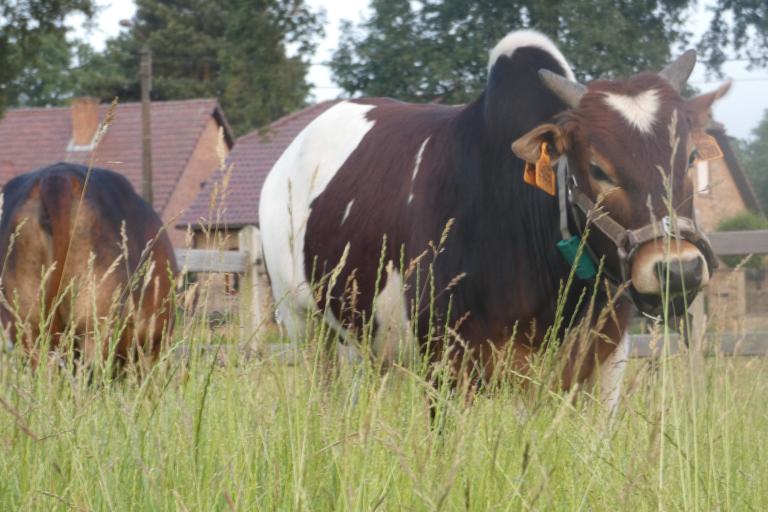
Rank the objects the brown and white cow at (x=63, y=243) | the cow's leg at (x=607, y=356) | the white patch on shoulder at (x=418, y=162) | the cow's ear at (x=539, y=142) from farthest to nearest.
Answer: the brown and white cow at (x=63, y=243), the white patch on shoulder at (x=418, y=162), the cow's leg at (x=607, y=356), the cow's ear at (x=539, y=142)

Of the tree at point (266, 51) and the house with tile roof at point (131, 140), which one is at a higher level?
the tree at point (266, 51)

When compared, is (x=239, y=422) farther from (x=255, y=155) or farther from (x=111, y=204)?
(x=255, y=155)

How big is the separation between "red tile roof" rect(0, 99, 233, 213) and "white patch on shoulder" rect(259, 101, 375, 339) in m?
37.3

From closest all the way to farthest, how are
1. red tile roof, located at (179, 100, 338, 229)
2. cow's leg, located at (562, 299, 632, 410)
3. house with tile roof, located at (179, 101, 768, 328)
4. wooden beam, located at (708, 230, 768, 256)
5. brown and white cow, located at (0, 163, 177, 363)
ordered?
cow's leg, located at (562, 299, 632, 410) → brown and white cow, located at (0, 163, 177, 363) → wooden beam, located at (708, 230, 768, 256) → house with tile roof, located at (179, 101, 768, 328) → red tile roof, located at (179, 100, 338, 229)

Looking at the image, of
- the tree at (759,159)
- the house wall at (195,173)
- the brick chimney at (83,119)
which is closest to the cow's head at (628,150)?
the house wall at (195,173)

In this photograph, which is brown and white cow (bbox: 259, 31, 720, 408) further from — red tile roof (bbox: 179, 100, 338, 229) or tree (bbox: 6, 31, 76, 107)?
tree (bbox: 6, 31, 76, 107)

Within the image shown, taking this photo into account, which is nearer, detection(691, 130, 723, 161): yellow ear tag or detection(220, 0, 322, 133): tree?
detection(691, 130, 723, 161): yellow ear tag

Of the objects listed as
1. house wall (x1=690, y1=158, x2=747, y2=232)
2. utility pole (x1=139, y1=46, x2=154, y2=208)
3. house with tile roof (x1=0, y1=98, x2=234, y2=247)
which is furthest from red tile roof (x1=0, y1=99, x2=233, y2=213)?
house wall (x1=690, y1=158, x2=747, y2=232)

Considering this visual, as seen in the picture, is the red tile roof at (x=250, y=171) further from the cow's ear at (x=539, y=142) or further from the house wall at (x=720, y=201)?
the cow's ear at (x=539, y=142)

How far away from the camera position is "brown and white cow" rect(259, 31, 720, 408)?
4.08m

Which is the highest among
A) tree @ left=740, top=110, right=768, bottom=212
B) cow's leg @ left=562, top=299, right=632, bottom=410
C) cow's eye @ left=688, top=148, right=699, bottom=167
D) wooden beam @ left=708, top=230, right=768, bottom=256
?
cow's eye @ left=688, top=148, right=699, bottom=167

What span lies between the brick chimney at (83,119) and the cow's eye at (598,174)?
43.3 m

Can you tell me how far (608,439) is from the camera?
2393mm

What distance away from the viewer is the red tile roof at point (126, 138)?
44688 millimetres
